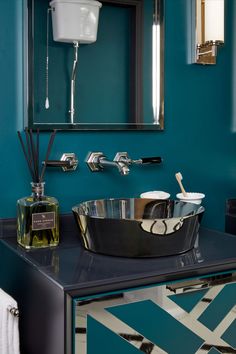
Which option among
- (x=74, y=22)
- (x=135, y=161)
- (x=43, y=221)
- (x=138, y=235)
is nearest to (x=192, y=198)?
(x=135, y=161)

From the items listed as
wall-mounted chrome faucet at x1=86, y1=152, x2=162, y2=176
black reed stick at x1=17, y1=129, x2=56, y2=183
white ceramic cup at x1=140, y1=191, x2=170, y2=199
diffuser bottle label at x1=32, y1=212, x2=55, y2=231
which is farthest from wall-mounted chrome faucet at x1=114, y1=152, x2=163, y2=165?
diffuser bottle label at x1=32, y1=212, x2=55, y2=231

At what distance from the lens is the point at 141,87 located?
191 cm

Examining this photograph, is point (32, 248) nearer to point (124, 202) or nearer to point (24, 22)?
point (124, 202)

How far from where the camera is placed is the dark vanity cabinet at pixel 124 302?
1.25 meters

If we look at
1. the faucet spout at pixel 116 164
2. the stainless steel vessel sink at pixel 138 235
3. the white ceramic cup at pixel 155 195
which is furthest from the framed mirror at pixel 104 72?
the stainless steel vessel sink at pixel 138 235

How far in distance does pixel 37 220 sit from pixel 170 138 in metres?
0.69

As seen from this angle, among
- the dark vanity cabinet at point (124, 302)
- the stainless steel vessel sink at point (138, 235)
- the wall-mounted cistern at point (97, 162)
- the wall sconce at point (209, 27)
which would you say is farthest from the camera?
the wall sconce at point (209, 27)

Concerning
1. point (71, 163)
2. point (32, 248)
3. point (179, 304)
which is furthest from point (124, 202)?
point (179, 304)

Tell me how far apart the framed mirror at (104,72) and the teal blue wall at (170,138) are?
0.04 metres

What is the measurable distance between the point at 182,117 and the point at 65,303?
102 centimetres

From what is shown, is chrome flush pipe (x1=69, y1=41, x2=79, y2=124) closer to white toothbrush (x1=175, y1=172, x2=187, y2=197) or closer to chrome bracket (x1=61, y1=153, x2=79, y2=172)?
chrome bracket (x1=61, y1=153, x2=79, y2=172)

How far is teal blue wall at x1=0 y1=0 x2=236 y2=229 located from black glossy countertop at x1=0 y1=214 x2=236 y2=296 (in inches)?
9.9

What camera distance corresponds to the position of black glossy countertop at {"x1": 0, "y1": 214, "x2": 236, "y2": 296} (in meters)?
1.28

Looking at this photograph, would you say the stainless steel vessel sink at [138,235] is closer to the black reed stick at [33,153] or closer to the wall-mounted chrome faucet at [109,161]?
the black reed stick at [33,153]
